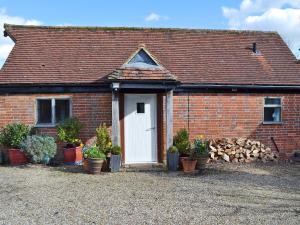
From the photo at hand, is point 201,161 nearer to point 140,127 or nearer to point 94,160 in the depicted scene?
point 140,127

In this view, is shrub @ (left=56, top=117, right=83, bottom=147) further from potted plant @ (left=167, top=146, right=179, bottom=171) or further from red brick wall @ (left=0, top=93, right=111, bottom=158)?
potted plant @ (left=167, top=146, right=179, bottom=171)

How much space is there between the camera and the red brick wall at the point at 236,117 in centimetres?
1459

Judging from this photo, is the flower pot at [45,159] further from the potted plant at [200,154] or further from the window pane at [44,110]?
the potted plant at [200,154]

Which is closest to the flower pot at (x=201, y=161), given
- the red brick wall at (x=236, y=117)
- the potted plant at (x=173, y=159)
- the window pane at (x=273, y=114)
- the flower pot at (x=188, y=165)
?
the flower pot at (x=188, y=165)

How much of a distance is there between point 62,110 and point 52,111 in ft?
1.18

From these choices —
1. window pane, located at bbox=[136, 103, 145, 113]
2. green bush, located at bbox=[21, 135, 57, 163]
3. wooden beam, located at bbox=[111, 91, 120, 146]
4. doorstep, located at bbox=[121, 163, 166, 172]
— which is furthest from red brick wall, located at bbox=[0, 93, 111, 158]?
doorstep, located at bbox=[121, 163, 166, 172]

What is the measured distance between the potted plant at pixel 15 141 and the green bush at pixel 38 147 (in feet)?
1.15

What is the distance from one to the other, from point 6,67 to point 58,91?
2.18m

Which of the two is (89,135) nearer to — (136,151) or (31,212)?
(136,151)

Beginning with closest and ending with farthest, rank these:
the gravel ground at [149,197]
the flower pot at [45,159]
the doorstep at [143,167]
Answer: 1. the gravel ground at [149,197]
2. the doorstep at [143,167]
3. the flower pot at [45,159]

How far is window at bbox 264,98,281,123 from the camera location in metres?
15.2

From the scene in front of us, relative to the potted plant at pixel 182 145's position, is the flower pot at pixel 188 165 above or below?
below

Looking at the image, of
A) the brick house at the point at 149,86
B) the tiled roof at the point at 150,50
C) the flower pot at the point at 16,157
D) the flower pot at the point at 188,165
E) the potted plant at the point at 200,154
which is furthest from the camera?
the tiled roof at the point at 150,50

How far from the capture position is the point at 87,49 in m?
15.4
